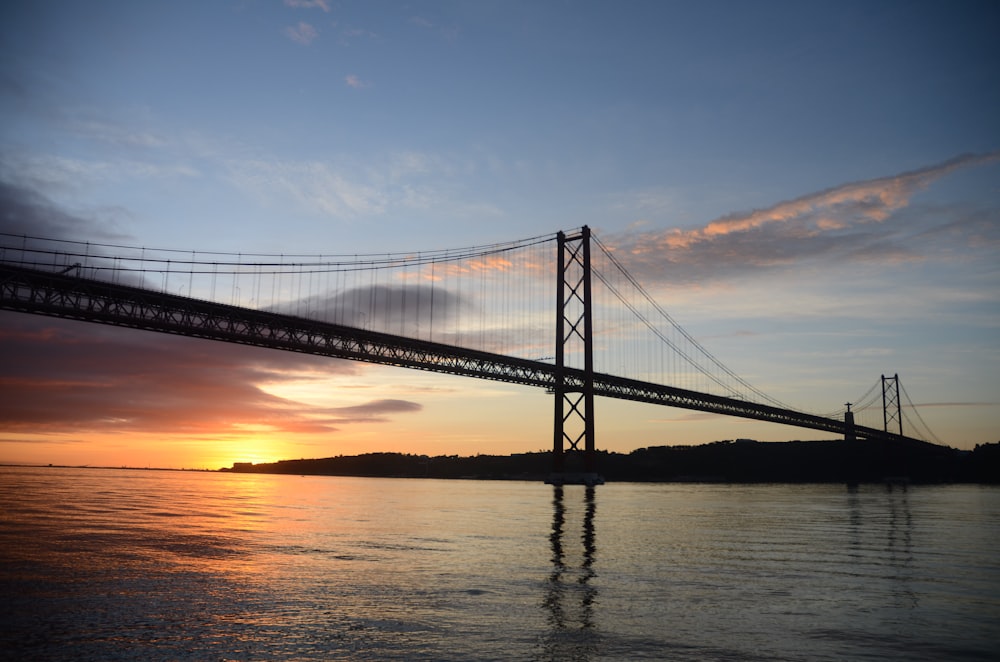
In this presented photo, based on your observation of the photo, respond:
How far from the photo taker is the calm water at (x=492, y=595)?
9609 mm

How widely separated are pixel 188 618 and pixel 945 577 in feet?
50.2

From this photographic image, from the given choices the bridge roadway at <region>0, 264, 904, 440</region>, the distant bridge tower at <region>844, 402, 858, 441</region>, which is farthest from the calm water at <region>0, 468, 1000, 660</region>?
the distant bridge tower at <region>844, 402, 858, 441</region>

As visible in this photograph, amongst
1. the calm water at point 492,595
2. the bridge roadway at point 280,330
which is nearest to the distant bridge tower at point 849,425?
the bridge roadway at point 280,330

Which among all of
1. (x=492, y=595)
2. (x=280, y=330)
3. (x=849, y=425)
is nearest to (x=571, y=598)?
(x=492, y=595)

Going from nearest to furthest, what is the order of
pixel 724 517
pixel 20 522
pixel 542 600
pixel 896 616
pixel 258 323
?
1. pixel 896 616
2. pixel 542 600
3. pixel 20 522
4. pixel 724 517
5. pixel 258 323

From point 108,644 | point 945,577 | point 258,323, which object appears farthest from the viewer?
point 258,323

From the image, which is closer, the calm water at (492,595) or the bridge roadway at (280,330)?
the calm water at (492,595)

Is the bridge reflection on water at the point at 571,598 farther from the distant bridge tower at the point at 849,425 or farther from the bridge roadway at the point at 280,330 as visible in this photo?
the distant bridge tower at the point at 849,425

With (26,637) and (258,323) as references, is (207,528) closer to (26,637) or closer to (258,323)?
(26,637)

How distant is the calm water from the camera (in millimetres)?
9609

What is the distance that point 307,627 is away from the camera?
10.6m

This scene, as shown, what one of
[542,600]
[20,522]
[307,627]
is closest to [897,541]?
[542,600]

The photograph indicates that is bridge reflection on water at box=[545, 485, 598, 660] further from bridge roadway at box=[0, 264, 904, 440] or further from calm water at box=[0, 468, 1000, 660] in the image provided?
bridge roadway at box=[0, 264, 904, 440]

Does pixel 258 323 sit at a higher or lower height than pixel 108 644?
higher
